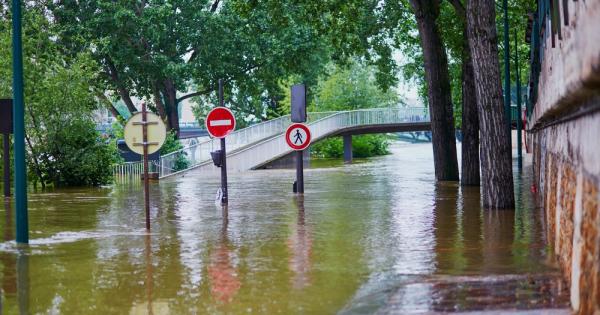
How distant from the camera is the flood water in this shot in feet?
29.9

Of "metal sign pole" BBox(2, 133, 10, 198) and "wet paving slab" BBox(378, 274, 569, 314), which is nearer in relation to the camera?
"wet paving slab" BBox(378, 274, 569, 314)

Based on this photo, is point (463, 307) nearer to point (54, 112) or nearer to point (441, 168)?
point (441, 168)

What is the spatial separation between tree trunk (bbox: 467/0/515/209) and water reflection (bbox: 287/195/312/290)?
12.0ft

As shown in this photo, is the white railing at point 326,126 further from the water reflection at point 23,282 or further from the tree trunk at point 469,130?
the water reflection at point 23,282

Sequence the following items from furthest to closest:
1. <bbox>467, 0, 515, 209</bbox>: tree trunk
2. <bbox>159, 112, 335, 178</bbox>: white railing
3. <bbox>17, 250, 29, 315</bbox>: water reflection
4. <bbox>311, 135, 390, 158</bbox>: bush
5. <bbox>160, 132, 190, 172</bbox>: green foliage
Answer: <bbox>311, 135, 390, 158</bbox>: bush, <bbox>160, 132, 190, 172</bbox>: green foliage, <bbox>159, 112, 335, 178</bbox>: white railing, <bbox>467, 0, 515, 209</bbox>: tree trunk, <bbox>17, 250, 29, 315</bbox>: water reflection

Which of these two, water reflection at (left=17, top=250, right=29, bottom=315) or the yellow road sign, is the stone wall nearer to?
water reflection at (left=17, top=250, right=29, bottom=315)

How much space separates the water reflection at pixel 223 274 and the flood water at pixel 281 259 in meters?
0.01

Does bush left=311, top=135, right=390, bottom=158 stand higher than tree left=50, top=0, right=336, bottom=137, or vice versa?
tree left=50, top=0, right=336, bottom=137

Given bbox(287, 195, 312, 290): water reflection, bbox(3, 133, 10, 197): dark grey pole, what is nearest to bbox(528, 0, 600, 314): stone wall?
bbox(287, 195, 312, 290): water reflection

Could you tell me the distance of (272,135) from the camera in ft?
165

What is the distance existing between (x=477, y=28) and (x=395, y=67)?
22.7 m

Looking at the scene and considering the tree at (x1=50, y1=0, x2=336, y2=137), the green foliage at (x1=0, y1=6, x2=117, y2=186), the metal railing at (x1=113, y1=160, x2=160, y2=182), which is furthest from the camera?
the tree at (x1=50, y1=0, x2=336, y2=137)

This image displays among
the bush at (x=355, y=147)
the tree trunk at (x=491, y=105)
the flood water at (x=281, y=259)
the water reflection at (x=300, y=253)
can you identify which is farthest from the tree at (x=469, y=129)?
the bush at (x=355, y=147)

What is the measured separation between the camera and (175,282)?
10422 mm
